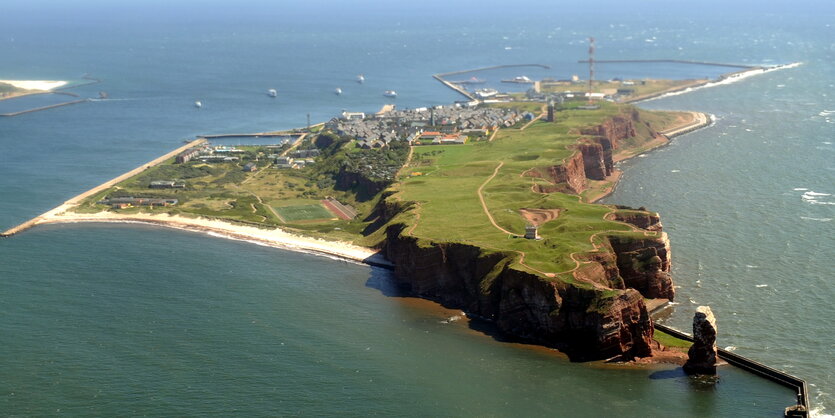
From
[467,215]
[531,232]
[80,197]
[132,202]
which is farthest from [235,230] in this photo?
[531,232]

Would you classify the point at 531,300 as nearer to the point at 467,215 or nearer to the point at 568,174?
the point at 467,215

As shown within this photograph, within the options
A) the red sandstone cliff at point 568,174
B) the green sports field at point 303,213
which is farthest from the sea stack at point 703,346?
the green sports field at point 303,213

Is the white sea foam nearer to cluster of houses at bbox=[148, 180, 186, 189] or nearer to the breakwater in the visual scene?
the breakwater

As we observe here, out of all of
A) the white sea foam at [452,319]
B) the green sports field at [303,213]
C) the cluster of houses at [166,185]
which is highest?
the cluster of houses at [166,185]

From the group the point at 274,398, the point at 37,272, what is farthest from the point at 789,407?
the point at 37,272

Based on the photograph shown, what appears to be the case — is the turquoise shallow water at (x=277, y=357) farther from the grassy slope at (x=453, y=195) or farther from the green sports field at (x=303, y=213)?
the green sports field at (x=303, y=213)

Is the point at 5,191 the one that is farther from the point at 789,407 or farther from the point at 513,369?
the point at 789,407
